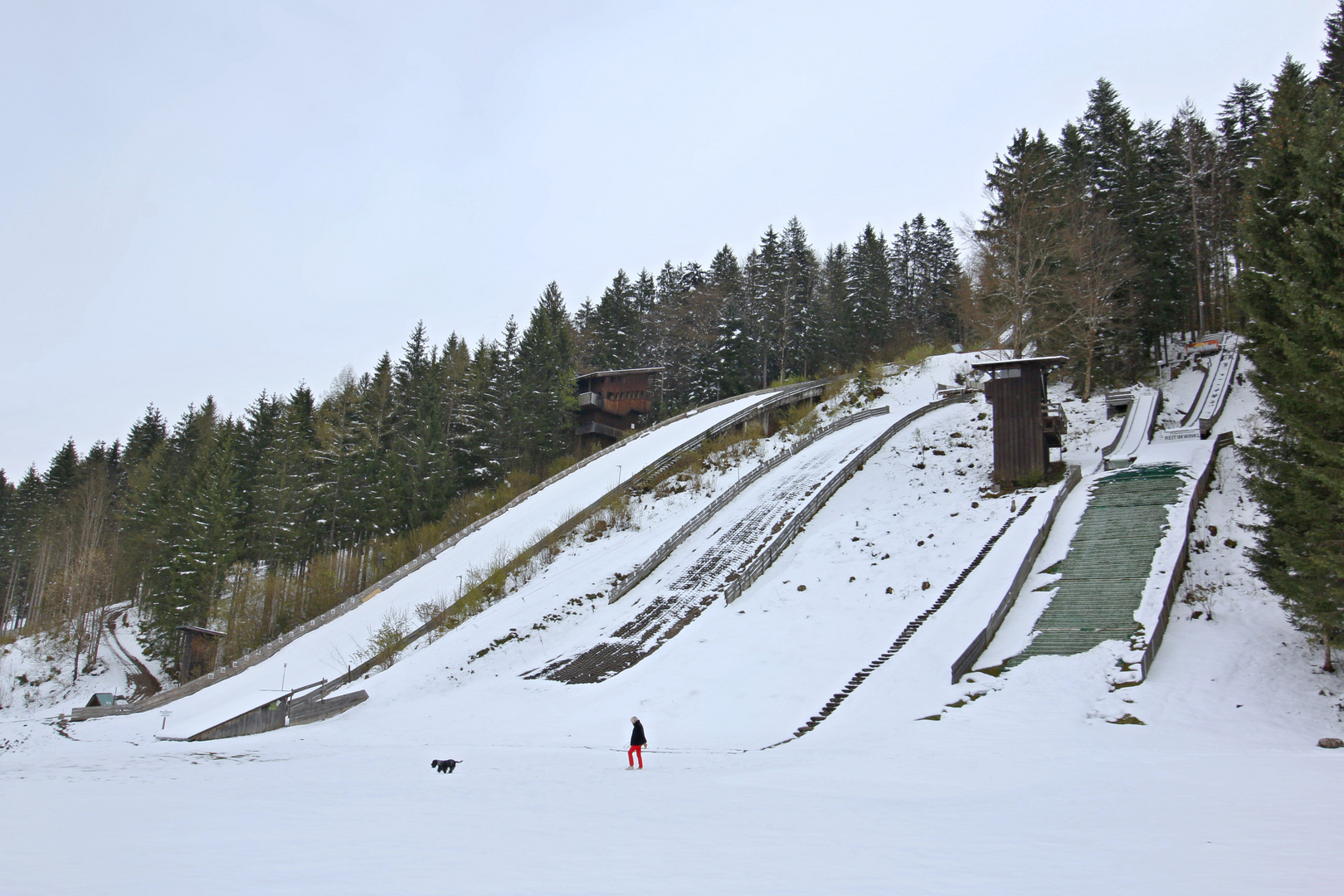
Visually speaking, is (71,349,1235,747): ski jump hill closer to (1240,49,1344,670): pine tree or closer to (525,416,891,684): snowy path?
(525,416,891,684): snowy path

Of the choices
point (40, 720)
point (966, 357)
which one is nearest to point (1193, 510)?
point (966, 357)

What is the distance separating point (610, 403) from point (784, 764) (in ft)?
155

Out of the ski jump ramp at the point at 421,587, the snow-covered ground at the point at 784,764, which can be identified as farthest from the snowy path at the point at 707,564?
the ski jump ramp at the point at 421,587

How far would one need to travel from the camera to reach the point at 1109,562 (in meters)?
20.2

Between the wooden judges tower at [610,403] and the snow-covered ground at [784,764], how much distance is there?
98.3 feet

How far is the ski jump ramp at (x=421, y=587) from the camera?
947 inches

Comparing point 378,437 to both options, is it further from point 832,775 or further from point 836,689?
point 832,775

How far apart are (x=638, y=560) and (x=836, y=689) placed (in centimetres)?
1206

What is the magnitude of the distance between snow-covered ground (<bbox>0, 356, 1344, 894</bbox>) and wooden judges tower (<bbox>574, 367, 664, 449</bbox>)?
2996cm

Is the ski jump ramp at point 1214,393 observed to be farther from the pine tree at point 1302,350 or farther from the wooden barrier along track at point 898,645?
the pine tree at point 1302,350

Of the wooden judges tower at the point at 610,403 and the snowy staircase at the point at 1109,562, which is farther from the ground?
the wooden judges tower at the point at 610,403

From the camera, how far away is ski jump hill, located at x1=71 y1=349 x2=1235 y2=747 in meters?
17.7

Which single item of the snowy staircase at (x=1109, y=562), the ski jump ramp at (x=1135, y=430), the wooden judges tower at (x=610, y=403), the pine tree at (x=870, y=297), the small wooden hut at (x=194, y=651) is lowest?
the small wooden hut at (x=194, y=651)

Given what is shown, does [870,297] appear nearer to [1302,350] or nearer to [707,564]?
[707,564]
